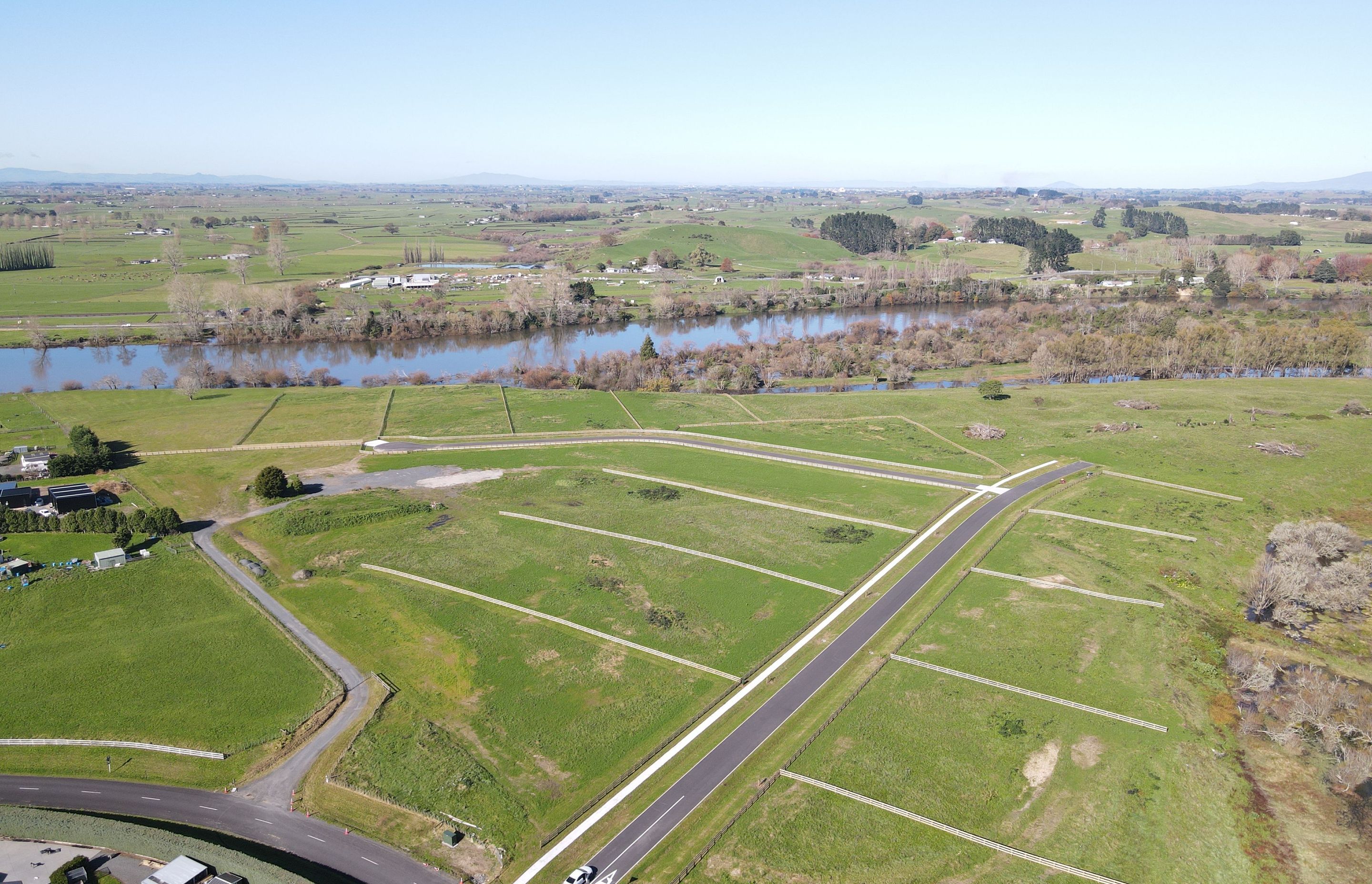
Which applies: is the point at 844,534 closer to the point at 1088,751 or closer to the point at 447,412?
the point at 1088,751

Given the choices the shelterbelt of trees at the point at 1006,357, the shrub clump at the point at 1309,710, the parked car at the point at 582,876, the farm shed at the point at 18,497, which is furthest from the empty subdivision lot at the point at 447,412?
the shrub clump at the point at 1309,710

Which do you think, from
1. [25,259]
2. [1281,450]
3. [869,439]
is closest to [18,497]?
[869,439]

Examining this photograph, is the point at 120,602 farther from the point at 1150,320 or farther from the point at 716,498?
the point at 1150,320

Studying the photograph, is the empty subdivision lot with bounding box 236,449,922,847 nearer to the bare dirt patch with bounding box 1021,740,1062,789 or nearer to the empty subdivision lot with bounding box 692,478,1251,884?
the empty subdivision lot with bounding box 692,478,1251,884

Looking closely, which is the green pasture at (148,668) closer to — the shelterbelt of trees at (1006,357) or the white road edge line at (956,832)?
the white road edge line at (956,832)

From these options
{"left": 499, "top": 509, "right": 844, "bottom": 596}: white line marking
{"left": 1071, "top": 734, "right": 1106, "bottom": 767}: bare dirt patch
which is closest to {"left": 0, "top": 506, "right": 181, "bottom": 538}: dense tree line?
{"left": 499, "top": 509, "right": 844, "bottom": 596}: white line marking
